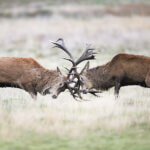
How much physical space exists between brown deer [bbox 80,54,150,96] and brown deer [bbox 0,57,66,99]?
73 cm

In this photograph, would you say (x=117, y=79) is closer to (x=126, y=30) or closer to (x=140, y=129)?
(x=140, y=129)

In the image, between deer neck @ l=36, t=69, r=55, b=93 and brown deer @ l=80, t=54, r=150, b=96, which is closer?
brown deer @ l=80, t=54, r=150, b=96

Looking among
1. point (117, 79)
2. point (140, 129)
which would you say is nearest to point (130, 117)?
point (140, 129)

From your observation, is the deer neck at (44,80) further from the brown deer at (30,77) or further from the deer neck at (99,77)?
the deer neck at (99,77)

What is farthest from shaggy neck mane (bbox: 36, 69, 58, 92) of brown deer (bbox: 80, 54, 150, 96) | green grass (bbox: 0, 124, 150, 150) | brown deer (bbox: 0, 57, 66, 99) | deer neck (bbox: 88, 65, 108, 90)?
green grass (bbox: 0, 124, 150, 150)

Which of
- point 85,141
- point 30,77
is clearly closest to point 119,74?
point 30,77

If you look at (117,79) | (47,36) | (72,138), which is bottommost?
(72,138)

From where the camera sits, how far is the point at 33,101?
13633 mm

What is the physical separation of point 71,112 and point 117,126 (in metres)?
1.86

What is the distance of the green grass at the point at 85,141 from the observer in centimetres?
914

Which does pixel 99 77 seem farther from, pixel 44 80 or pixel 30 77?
pixel 30 77

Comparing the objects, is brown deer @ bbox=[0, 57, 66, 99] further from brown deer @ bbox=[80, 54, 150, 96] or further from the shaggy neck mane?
brown deer @ bbox=[80, 54, 150, 96]

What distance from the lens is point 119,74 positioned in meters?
14.3

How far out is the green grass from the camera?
9.14 metres
